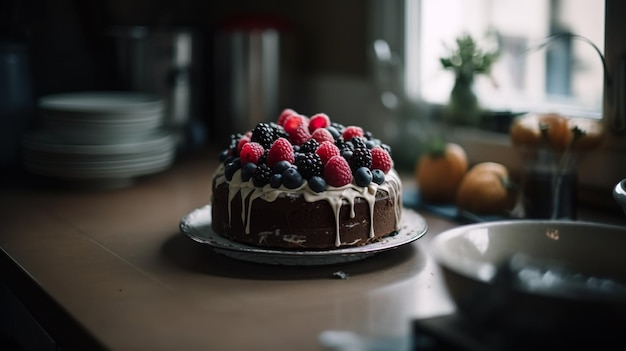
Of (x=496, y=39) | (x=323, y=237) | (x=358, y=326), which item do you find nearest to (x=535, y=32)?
(x=496, y=39)

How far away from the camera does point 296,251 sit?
1177 millimetres

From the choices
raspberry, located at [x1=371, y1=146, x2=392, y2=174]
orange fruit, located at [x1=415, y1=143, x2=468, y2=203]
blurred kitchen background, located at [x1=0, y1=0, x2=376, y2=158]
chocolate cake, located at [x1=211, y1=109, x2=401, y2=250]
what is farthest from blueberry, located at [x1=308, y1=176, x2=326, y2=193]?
blurred kitchen background, located at [x1=0, y1=0, x2=376, y2=158]

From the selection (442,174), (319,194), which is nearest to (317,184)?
(319,194)

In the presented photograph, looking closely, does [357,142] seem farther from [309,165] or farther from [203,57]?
[203,57]

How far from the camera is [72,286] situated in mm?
1135

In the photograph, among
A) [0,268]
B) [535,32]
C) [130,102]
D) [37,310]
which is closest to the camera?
[37,310]

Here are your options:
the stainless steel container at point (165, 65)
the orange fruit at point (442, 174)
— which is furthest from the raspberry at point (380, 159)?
the stainless steel container at point (165, 65)

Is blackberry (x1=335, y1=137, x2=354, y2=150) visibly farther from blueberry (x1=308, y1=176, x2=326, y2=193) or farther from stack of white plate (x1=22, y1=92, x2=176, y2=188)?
stack of white plate (x1=22, y1=92, x2=176, y2=188)

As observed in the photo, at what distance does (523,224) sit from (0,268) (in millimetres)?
797

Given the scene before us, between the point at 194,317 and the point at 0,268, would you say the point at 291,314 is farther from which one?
the point at 0,268

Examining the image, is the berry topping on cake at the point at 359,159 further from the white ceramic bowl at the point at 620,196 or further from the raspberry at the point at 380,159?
the white ceramic bowl at the point at 620,196

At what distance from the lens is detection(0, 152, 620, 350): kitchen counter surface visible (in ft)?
3.12

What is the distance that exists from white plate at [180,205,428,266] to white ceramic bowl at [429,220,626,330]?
0.74 ft

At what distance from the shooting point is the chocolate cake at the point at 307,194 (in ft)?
3.89
